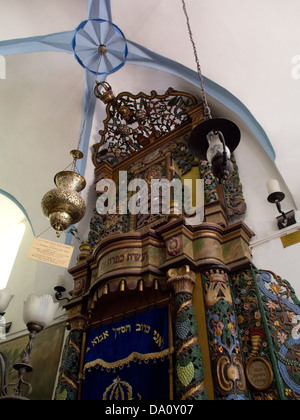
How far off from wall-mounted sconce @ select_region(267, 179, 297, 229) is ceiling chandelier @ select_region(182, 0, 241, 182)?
2.77ft

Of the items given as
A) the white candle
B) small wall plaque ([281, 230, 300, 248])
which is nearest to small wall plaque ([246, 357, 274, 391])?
small wall plaque ([281, 230, 300, 248])

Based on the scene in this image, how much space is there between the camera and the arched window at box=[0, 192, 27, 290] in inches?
308

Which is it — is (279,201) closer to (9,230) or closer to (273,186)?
(273,186)

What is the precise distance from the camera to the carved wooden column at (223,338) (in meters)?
2.61

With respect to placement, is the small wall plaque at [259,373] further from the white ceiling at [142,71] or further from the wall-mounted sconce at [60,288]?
the wall-mounted sconce at [60,288]

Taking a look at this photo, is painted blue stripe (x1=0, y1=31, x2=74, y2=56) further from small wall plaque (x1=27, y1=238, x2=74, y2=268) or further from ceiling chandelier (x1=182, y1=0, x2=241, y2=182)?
ceiling chandelier (x1=182, y1=0, x2=241, y2=182)

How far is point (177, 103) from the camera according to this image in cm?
534

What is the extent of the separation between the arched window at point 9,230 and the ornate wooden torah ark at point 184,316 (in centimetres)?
407

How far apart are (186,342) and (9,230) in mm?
6918

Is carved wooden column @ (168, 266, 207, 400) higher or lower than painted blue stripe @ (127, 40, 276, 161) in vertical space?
lower

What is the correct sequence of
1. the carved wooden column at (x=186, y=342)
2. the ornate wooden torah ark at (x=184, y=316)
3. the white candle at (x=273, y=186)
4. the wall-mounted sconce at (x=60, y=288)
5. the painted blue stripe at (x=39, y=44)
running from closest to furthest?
1. the carved wooden column at (x=186, y=342)
2. the ornate wooden torah ark at (x=184, y=316)
3. the white candle at (x=273, y=186)
4. the wall-mounted sconce at (x=60, y=288)
5. the painted blue stripe at (x=39, y=44)

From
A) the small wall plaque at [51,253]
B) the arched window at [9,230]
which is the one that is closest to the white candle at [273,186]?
the small wall plaque at [51,253]

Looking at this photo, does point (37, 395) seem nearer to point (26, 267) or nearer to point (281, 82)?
point (26, 267)

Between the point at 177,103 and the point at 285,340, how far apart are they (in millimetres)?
3852
